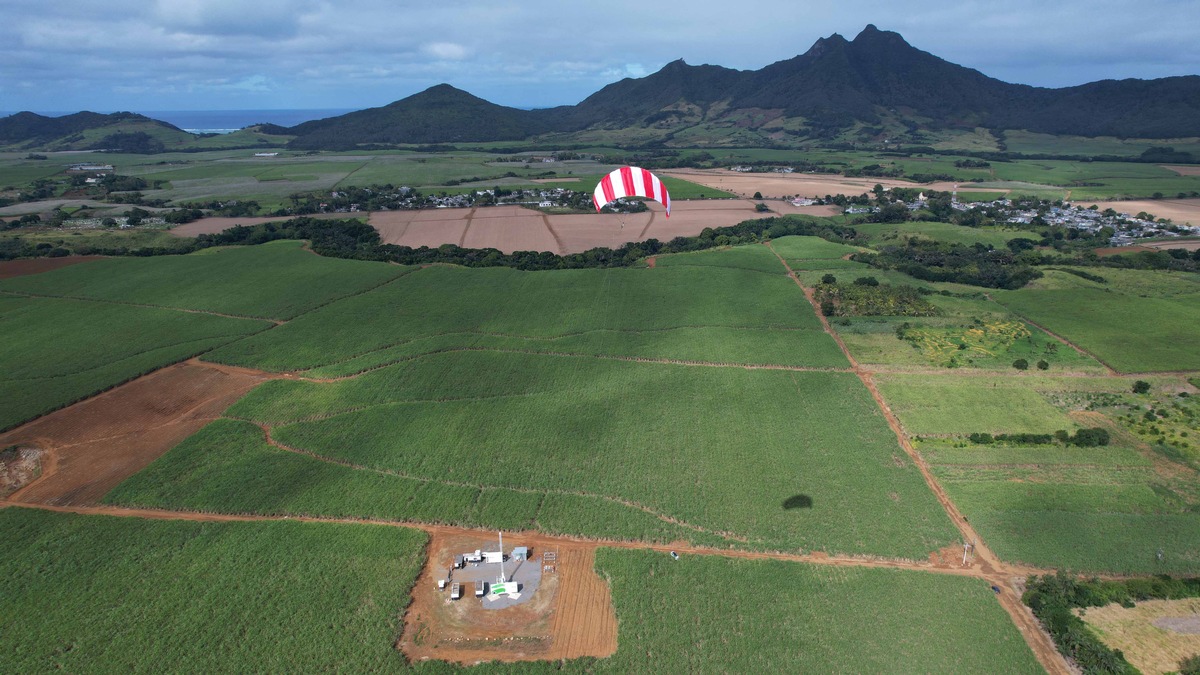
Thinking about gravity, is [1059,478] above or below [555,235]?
below

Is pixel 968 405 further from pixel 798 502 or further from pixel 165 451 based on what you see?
pixel 165 451

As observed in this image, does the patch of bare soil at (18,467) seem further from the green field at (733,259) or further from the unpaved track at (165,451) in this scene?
the green field at (733,259)

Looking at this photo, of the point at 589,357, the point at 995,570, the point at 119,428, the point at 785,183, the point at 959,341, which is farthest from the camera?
the point at 785,183

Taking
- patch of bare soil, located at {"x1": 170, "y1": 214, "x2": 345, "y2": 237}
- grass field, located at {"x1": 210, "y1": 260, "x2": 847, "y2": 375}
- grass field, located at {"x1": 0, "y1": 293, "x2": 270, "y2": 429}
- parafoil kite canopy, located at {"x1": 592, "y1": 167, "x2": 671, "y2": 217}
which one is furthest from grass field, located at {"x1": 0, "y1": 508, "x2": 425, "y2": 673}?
patch of bare soil, located at {"x1": 170, "y1": 214, "x2": 345, "y2": 237}

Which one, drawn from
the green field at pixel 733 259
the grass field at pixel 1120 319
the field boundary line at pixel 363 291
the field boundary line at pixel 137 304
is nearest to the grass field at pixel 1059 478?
the grass field at pixel 1120 319

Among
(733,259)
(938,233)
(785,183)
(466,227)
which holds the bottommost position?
(733,259)

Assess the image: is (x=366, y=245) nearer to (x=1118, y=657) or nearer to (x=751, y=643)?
(x=751, y=643)

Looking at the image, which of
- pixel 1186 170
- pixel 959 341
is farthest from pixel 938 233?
pixel 1186 170
